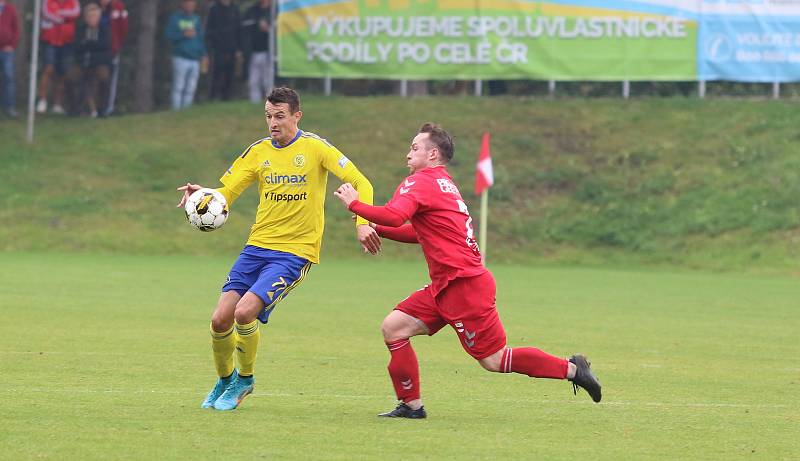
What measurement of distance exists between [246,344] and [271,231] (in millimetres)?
754

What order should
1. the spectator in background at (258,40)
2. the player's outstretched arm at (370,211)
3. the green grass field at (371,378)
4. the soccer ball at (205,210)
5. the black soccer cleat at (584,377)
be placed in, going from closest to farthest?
the green grass field at (371,378), the player's outstretched arm at (370,211), the black soccer cleat at (584,377), the soccer ball at (205,210), the spectator in background at (258,40)

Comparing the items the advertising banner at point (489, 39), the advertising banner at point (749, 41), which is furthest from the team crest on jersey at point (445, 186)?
the advertising banner at point (749, 41)

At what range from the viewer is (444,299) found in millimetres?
8758

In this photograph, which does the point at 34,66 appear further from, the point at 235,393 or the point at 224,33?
the point at 235,393

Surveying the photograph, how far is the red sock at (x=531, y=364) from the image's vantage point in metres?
8.76

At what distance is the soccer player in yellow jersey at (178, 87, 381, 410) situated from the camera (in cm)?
903

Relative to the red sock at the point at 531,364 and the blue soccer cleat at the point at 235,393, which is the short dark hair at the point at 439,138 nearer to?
the red sock at the point at 531,364

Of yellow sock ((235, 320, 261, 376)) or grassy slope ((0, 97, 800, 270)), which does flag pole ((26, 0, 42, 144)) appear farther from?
yellow sock ((235, 320, 261, 376))

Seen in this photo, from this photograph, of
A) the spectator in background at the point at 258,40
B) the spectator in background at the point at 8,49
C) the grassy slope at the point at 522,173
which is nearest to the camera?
the grassy slope at the point at 522,173

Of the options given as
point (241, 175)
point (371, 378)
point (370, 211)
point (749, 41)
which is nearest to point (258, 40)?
point (749, 41)

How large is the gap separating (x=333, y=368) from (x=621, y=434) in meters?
3.50

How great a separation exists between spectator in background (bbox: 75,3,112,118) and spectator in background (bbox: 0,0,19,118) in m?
1.36

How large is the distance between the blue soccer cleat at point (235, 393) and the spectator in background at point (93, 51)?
20.5m

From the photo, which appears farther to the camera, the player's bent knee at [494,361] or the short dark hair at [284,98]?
the short dark hair at [284,98]
